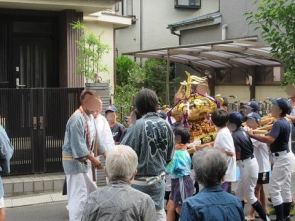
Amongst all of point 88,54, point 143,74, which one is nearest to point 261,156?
point 88,54

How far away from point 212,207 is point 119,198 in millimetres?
662

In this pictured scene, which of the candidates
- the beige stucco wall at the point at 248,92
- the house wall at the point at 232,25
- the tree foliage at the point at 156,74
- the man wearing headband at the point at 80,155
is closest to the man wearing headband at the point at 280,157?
the man wearing headband at the point at 80,155

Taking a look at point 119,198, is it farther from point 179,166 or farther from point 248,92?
point 248,92

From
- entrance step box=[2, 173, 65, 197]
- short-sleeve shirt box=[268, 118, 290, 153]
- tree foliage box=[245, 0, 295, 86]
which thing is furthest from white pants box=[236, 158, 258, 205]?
entrance step box=[2, 173, 65, 197]

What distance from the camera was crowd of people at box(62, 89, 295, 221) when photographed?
3814 mm

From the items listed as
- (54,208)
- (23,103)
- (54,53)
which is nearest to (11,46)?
(54,53)

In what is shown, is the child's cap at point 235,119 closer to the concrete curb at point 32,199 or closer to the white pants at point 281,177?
the white pants at point 281,177

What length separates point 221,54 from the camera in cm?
1861

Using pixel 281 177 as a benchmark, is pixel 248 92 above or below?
above

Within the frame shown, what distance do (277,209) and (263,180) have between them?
81 cm

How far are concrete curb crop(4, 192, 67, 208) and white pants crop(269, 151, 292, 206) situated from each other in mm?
3871

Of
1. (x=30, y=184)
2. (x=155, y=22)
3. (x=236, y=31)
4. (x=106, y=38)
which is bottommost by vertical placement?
(x=30, y=184)

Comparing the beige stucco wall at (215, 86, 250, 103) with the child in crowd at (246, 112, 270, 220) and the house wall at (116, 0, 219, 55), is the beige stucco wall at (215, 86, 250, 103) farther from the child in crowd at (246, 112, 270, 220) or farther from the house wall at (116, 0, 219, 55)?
the child in crowd at (246, 112, 270, 220)

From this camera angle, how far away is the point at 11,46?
13547mm
